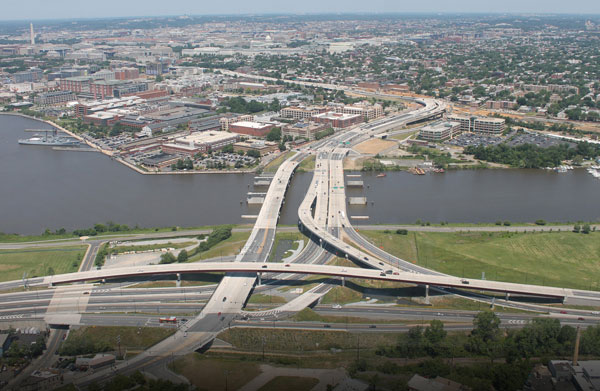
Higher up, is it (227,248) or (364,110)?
(364,110)

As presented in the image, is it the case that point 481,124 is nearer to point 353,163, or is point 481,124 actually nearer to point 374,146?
point 374,146

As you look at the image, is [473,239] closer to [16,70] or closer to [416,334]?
[416,334]

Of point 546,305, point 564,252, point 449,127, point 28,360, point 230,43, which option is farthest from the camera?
point 230,43

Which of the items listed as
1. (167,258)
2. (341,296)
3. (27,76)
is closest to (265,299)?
(341,296)

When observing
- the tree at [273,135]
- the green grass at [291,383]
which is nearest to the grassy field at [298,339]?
the green grass at [291,383]

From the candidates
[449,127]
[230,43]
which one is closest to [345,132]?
[449,127]

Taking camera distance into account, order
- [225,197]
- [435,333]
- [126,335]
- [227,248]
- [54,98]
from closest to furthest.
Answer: [435,333] < [126,335] < [227,248] < [225,197] < [54,98]

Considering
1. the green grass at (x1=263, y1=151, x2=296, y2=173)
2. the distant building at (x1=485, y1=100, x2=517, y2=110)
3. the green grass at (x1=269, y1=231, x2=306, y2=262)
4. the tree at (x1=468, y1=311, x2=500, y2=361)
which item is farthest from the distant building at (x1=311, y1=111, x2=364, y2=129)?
the tree at (x1=468, y1=311, x2=500, y2=361)
